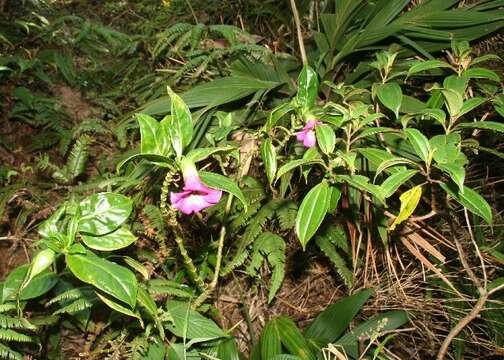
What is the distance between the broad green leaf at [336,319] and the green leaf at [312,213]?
0.44 metres

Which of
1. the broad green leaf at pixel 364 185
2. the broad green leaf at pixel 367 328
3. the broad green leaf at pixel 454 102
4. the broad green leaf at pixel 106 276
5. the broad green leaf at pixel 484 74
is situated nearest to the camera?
the broad green leaf at pixel 106 276

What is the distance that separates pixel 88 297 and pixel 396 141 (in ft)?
2.80

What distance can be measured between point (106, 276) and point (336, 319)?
2.17 feet

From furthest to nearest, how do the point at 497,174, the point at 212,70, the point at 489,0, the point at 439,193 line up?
the point at 212,70 < the point at 489,0 < the point at 497,174 < the point at 439,193

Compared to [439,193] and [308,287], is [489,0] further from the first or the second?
[308,287]

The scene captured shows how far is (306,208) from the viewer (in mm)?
747

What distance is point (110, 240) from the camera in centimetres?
67

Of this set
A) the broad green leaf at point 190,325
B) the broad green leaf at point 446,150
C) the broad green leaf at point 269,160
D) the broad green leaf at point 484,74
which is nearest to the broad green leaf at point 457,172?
the broad green leaf at point 446,150

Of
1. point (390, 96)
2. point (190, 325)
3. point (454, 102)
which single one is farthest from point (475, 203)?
point (190, 325)

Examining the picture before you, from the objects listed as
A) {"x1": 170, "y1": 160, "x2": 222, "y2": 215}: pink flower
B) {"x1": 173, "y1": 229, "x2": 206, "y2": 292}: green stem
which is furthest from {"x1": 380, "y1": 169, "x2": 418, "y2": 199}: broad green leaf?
{"x1": 173, "y1": 229, "x2": 206, "y2": 292}: green stem

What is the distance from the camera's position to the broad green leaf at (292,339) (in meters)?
0.98

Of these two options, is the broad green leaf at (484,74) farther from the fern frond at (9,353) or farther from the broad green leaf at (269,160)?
the fern frond at (9,353)

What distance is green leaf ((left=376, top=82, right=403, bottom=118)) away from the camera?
2.95ft

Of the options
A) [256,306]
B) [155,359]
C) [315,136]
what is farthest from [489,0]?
[155,359]
